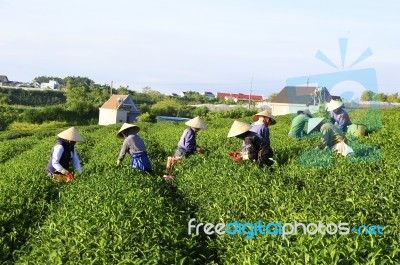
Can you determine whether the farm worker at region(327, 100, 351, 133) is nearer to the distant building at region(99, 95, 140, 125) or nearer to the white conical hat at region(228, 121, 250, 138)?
the white conical hat at region(228, 121, 250, 138)

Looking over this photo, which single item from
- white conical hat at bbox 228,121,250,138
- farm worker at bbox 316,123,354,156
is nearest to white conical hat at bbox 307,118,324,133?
farm worker at bbox 316,123,354,156

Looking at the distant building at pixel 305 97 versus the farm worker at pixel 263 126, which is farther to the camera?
the distant building at pixel 305 97

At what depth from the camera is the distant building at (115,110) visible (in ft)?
202

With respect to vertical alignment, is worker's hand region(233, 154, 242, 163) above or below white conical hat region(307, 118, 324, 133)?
below

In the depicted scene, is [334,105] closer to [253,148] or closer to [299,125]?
[299,125]

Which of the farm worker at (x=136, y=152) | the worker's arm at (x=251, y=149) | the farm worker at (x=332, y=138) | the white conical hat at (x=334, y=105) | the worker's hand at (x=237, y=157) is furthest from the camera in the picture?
the white conical hat at (x=334, y=105)

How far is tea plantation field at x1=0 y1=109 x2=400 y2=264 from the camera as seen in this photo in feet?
13.3

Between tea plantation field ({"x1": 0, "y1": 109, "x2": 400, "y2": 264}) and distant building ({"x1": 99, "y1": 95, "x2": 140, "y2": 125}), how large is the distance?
5330 centimetres

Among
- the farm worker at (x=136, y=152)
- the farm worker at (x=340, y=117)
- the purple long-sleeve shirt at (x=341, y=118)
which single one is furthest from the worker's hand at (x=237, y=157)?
the purple long-sleeve shirt at (x=341, y=118)

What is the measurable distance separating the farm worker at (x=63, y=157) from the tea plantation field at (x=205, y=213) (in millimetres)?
280

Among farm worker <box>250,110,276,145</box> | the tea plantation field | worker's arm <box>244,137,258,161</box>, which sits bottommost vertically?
the tea plantation field

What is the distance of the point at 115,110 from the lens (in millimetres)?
61125

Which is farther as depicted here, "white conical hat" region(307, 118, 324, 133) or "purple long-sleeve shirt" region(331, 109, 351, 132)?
"purple long-sleeve shirt" region(331, 109, 351, 132)

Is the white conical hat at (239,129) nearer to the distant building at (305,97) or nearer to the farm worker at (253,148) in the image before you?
the farm worker at (253,148)
